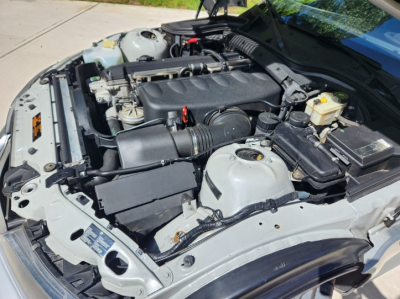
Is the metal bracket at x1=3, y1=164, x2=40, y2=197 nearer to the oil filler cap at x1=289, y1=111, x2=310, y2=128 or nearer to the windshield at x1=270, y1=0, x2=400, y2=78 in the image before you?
the oil filler cap at x1=289, y1=111, x2=310, y2=128

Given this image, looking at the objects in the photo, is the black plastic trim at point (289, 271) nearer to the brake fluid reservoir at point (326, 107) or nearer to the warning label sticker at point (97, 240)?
the warning label sticker at point (97, 240)

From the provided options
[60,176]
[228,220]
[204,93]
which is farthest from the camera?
[204,93]

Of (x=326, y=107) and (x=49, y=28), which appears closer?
(x=326, y=107)

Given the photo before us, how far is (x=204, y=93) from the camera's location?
2.03 metres

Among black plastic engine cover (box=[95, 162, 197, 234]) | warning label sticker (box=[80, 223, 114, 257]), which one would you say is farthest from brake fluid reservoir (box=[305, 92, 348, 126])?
warning label sticker (box=[80, 223, 114, 257])

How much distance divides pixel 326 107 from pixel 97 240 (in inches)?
58.0

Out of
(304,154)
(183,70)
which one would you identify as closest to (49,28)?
(183,70)

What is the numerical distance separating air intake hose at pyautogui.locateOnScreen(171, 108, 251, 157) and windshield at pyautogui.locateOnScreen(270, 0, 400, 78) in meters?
0.93

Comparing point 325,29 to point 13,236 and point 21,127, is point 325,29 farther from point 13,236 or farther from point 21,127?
point 13,236

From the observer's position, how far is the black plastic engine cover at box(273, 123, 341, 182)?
1.55 m

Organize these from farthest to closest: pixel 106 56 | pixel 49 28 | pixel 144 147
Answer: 1. pixel 49 28
2. pixel 106 56
3. pixel 144 147

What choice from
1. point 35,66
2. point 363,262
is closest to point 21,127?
point 363,262

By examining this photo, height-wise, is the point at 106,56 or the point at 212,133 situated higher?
the point at 106,56

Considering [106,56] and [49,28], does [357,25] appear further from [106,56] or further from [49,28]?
[49,28]
